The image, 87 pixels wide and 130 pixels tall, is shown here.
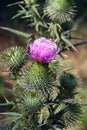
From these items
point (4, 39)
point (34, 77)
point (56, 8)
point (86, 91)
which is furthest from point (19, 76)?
point (4, 39)

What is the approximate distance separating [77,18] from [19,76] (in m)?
5.93

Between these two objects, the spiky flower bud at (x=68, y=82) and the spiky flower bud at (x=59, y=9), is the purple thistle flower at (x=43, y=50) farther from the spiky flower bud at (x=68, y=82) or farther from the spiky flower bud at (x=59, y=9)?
the spiky flower bud at (x=59, y=9)

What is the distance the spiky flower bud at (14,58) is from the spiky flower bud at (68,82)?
0.28m

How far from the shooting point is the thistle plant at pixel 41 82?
9.05ft

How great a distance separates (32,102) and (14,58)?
0.32m

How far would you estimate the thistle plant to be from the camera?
2760 millimetres

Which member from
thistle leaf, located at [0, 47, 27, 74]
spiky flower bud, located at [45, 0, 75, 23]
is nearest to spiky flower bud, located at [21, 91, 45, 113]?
thistle leaf, located at [0, 47, 27, 74]

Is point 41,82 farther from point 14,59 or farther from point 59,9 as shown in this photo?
point 59,9

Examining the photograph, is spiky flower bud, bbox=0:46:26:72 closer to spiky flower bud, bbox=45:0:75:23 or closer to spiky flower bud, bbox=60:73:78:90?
spiky flower bud, bbox=60:73:78:90

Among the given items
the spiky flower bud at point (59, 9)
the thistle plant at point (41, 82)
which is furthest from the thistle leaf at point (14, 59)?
the spiky flower bud at point (59, 9)

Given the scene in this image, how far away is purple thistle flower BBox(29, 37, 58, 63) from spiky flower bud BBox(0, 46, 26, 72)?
98 millimetres

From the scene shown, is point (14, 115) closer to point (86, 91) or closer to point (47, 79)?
point (47, 79)

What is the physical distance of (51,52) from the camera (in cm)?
287

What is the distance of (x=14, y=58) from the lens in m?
2.93
